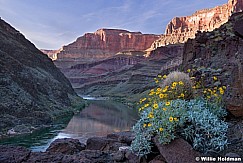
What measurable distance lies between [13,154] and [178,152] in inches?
153

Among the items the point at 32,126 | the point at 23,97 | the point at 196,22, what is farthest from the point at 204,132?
the point at 196,22

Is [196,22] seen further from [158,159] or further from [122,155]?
[158,159]

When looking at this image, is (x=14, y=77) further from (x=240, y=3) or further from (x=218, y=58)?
(x=240, y=3)

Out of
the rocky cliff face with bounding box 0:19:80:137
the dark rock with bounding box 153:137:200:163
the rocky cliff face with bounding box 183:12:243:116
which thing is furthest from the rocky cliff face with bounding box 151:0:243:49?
the dark rock with bounding box 153:137:200:163

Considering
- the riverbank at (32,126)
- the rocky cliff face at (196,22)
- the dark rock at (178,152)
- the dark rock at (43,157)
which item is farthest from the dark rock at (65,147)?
the rocky cliff face at (196,22)

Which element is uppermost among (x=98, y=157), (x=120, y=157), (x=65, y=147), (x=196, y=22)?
(x=196, y=22)

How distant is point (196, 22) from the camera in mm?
182625

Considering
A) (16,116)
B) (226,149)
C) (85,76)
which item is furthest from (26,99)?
(85,76)

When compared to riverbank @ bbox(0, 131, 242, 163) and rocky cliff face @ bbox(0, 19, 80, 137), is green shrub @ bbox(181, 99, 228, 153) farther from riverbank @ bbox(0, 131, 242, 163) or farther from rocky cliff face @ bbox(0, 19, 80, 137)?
rocky cliff face @ bbox(0, 19, 80, 137)

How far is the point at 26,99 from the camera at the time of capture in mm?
29250

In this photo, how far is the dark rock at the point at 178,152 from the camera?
4.50 metres

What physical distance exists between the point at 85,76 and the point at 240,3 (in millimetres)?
99181

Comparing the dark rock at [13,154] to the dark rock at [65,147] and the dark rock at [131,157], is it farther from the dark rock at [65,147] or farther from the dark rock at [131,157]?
the dark rock at [65,147]

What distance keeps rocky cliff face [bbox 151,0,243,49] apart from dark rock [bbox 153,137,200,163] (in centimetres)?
15405
